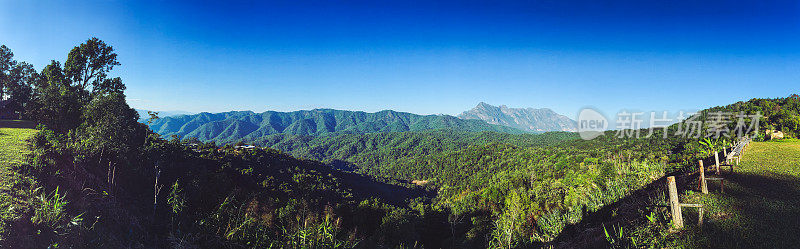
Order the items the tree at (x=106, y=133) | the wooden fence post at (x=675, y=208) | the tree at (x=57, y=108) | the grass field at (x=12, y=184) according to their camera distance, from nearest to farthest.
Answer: the wooden fence post at (x=675, y=208) → the grass field at (x=12, y=184) → the tree at (x=106, y=133) → the tree at (x=57, y=108)

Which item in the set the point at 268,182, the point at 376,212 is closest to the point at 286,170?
the point at 268,182

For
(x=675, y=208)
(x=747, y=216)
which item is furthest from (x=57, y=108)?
(x=747, y=216)

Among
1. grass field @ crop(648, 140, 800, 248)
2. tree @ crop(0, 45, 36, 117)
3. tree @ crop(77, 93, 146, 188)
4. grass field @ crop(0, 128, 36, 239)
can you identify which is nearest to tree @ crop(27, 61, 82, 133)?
tree @ crop(77, 93, 146, 188)

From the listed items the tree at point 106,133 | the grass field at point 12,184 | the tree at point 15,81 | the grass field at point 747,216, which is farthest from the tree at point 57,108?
the grass field at point 747,216

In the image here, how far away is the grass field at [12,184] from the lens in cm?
822

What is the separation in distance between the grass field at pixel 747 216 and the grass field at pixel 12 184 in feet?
63.0

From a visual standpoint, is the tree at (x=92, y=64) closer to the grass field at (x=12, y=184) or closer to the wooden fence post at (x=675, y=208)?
the grass field at (x=12, y=184)

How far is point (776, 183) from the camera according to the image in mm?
11141

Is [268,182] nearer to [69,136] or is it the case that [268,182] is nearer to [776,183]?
[69,136]

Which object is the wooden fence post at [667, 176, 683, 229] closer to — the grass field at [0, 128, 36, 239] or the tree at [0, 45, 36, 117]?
the grass field at [0, 128, 36, 239]

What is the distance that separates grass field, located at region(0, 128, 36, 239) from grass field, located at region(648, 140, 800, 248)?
19.2m

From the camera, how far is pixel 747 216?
7672mm

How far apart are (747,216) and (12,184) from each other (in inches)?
962

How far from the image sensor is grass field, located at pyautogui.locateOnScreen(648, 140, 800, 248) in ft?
21.4
